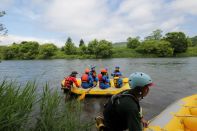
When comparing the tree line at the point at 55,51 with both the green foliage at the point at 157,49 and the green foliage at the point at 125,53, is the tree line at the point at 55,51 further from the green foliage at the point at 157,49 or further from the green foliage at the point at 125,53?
the green foliage at the point at 157,49

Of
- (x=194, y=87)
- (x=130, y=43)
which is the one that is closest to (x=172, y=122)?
(x=194, y=87)

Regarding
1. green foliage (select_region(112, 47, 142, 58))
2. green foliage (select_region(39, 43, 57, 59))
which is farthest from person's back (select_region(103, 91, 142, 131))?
green foliage (select_region(39, 43, 57, 59))

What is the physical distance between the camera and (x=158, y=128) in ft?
15.2

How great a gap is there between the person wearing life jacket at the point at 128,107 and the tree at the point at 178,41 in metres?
61.5

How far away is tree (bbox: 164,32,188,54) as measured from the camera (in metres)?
61.7

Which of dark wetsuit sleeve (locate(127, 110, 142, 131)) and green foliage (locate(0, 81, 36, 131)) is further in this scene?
green foliage (locate(0, 81, 36, 131))

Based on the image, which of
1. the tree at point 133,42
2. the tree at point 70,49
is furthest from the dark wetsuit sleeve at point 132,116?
the tree at point 133,42

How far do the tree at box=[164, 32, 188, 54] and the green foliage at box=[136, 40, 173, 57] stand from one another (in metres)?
2.97

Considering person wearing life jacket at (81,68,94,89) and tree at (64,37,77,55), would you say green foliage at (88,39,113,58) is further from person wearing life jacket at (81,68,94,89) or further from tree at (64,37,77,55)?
person wearing life jacket at (81,68,94,89)

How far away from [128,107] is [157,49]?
58390mm

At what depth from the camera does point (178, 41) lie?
62656mm

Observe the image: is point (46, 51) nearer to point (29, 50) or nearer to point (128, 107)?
point (29, 50)

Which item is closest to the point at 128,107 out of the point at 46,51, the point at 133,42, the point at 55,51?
the point at 46,51

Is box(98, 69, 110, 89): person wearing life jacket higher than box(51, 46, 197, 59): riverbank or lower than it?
higher
